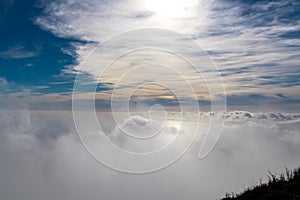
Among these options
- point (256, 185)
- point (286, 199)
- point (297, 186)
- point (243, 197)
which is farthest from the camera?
point (256, 185)

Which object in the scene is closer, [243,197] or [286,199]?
[286,199]

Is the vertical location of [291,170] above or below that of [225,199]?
above

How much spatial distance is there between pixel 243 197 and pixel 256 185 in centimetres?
208

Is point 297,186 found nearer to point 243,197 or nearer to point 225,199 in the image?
point 243,197

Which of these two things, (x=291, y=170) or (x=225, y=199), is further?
(x=225, y=199)

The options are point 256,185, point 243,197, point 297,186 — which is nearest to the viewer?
point 297,186

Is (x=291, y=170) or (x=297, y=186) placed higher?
(x=291, y=170)

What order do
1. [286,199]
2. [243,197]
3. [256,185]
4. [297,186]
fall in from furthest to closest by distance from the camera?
[256,185], [243,197], [297,186], [286,199]

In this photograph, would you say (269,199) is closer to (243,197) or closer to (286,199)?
(286,199)

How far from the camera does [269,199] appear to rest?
15.8m

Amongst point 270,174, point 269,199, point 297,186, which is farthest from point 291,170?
point 269,199

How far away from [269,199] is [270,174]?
13.9ft

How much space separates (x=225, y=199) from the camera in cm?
2078

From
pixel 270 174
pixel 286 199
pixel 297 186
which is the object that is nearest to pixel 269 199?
pixel 286 199
